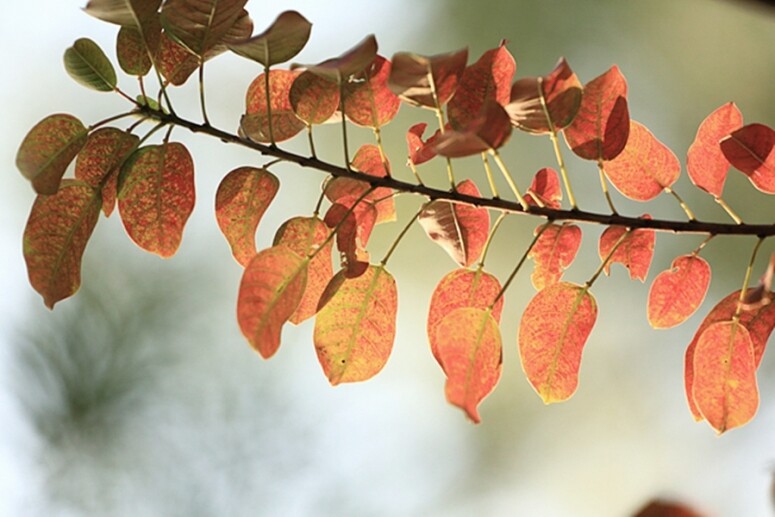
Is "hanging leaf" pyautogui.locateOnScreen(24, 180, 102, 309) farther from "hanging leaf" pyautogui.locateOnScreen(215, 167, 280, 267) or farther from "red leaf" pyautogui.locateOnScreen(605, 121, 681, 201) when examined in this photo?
"red leaf" pyautogui.locateOnScreen(605, 121, 681, 201)

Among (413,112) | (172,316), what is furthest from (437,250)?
(172,316)

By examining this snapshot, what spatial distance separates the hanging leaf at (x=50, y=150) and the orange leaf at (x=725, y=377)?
354 mm

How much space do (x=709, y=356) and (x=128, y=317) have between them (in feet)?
6.93

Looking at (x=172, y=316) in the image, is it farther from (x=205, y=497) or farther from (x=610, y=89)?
(x=610, y=89)

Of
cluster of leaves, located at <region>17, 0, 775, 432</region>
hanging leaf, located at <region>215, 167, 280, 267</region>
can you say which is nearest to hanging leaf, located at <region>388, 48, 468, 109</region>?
cluster of leaves, located at <region>17, 0, 775, 432</region>

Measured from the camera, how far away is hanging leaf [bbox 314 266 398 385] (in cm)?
47

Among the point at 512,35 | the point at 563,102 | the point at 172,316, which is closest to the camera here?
the point at 563,102

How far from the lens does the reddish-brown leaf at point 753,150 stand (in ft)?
1.53

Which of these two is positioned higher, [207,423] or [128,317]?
[128,317]

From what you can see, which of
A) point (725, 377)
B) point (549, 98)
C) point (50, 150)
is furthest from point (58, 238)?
point (725, 377)

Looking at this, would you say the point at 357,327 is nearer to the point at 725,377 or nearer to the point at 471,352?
the point at 471,352

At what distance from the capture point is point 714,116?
0.51 m

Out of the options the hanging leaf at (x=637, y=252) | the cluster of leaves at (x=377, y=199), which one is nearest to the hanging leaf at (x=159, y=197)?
the cluster of leaves at (x=377, y=199)

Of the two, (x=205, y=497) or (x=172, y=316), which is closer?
(x=205, y=497)
